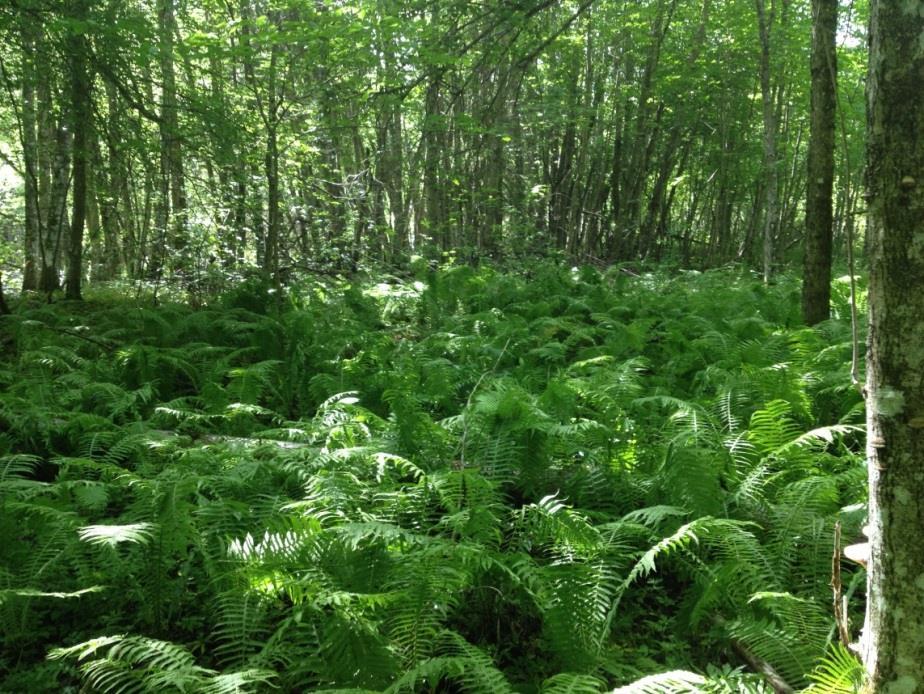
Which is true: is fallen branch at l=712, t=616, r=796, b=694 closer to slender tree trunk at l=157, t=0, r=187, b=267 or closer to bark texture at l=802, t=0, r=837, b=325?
bark texture at l=802, t=0, r=837, b=325

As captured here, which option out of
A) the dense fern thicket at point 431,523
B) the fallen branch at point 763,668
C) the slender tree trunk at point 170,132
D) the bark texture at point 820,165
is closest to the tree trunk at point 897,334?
the dense fern thicket at point 431,523

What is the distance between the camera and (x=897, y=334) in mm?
1624

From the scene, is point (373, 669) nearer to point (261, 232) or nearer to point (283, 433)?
point (283, 433)

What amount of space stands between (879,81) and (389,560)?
2189 mm

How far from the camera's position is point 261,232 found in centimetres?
1010

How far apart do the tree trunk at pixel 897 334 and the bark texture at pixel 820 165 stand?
4.41 m

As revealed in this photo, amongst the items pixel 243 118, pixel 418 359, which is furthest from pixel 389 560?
pixel 243 118

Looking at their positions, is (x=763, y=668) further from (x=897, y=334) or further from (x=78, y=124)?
(x=78, y=124)

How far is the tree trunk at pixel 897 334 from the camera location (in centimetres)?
156

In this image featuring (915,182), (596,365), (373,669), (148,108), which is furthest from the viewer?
(148,108)

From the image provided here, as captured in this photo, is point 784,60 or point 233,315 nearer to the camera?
point 233,315

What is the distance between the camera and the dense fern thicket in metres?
2.45

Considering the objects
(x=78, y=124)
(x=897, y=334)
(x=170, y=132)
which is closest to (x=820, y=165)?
(x=897, y=334)

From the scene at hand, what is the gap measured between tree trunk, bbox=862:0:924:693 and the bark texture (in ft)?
14.5
